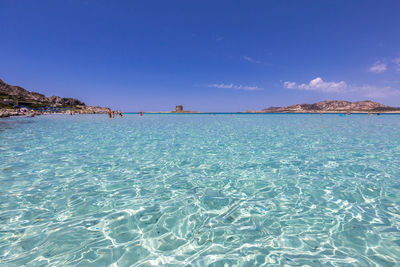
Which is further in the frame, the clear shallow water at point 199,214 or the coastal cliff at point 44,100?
the coastal cliff at point 44,100

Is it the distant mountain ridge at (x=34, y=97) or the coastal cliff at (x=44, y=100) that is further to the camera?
the distant mountain ridge at (x=34, y=97)

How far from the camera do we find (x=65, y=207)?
486 cm

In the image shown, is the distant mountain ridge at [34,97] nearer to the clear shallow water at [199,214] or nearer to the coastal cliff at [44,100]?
the coastal cliff at [44,100]

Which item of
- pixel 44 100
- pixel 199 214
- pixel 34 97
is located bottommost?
pixel 199 214

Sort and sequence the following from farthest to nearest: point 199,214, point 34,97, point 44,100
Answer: point 44,100, point 34,97, point 199,214

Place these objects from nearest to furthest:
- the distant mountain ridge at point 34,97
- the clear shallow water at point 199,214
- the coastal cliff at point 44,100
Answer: the clear shallow water at point 199,214 → the coastal cliff at point 44,100 → the distant mountain ridge at point 34,97

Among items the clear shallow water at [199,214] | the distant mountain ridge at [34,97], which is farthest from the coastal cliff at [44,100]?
the clear shallow water at [199,214]

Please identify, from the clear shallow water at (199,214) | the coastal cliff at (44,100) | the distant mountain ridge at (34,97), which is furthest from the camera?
the distant mountain ridge at (34,97)

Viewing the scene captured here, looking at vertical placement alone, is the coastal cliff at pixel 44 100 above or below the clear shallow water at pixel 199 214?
above

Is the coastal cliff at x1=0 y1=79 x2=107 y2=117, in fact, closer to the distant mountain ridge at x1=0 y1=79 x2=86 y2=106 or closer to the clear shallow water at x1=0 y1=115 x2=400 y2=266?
the distant mountain ridge at x1=0 y1=79 x2=86 y2=106

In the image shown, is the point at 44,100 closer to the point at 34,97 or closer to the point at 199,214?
the point at 34,97

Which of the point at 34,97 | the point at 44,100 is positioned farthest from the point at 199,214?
the point at 34,97

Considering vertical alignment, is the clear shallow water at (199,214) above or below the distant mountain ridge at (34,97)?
below

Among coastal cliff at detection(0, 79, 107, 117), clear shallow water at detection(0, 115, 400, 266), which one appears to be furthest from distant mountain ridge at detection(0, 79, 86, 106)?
clear shallow water at detection(0, 115, 400, 266)
